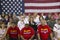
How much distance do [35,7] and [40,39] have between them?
581 cm

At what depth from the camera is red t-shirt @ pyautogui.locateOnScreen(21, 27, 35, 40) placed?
12985mm

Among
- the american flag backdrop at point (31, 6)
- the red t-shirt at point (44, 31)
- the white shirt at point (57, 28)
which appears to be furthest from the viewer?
the american flag backdrop at point (31, 6)

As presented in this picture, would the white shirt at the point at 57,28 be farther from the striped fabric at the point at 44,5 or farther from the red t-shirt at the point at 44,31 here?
the striped fabric at the point at 44,5

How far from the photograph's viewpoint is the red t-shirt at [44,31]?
1293 centimetres

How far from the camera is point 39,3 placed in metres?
18.5

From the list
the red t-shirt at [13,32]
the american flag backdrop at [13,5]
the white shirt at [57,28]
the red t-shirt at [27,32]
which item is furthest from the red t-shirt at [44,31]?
the american flag backdrop at [13,5]

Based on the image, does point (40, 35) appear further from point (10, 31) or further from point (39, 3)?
point (39, 3)

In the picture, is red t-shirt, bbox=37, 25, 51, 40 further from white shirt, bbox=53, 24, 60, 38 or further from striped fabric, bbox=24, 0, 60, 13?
striped fabric, bbox=24, 0, 60, 13

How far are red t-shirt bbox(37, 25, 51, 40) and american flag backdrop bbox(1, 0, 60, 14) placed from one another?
5.57 meters

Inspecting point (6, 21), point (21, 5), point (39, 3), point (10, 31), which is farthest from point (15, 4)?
point (10, 31)

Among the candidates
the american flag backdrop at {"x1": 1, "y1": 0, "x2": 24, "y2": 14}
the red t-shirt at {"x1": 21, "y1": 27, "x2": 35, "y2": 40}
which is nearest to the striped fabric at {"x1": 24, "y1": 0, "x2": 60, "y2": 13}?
the american flag backdrop at {"x1": 1, "y1": 0, "x2": 24, "y2": 14}

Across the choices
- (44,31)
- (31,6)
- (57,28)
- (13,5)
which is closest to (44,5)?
(31,6)

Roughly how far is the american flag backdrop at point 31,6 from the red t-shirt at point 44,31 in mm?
5572

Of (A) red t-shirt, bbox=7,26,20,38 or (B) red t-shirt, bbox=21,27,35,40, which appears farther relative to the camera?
(A) red t-shirt, bbox=7,26,20,38
